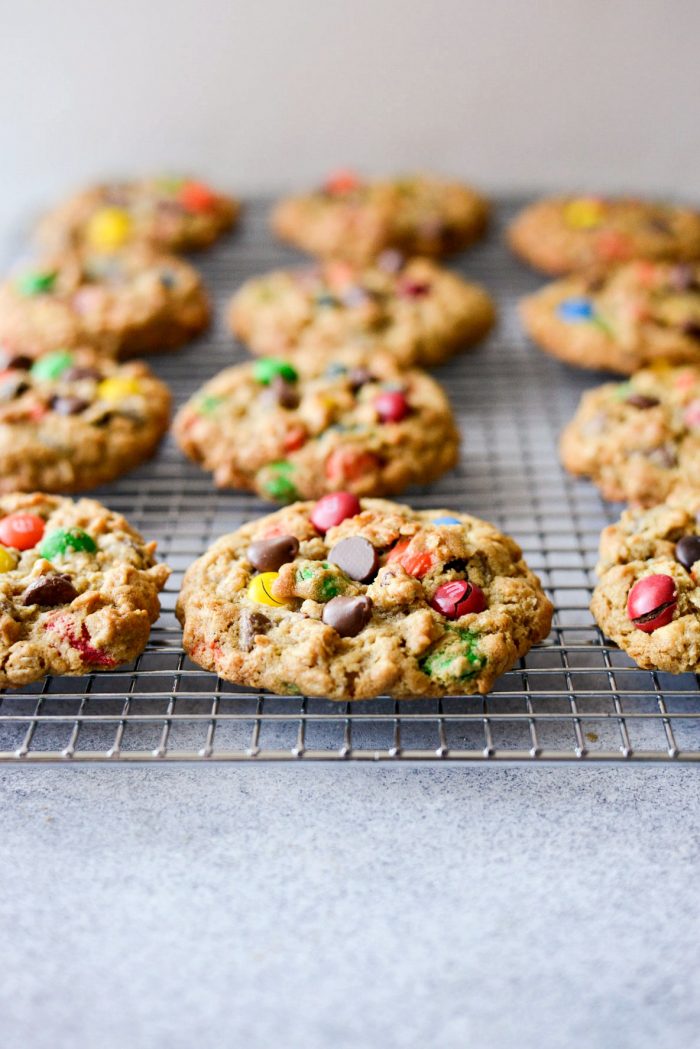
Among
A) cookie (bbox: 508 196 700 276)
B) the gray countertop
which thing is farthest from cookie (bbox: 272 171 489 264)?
the gray countertop

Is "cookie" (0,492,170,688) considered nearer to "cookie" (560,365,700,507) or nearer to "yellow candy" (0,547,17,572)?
"yellow candy" (0,547,17,572)

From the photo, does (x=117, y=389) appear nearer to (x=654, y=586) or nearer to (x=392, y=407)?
(x=392, y=407)

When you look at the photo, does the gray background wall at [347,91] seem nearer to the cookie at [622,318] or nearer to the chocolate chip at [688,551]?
the cookie at [622,318]

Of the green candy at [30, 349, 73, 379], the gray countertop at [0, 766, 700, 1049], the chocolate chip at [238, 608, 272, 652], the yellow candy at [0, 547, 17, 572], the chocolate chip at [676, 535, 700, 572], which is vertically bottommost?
the gray countertop at [0, 766, 700, 1049]

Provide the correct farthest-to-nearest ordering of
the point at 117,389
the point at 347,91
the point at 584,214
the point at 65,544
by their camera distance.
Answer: the point at 347,91
the point at 584,214
the point at 117,389
the point at 65,544

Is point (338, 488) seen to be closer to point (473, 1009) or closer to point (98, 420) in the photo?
point (98, 420)

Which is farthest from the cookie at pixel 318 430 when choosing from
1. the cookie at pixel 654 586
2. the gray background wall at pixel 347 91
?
the gray background wall at pixel 347 91

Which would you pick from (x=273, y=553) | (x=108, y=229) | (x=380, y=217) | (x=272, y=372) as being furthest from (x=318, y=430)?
(x=108, y=229)
